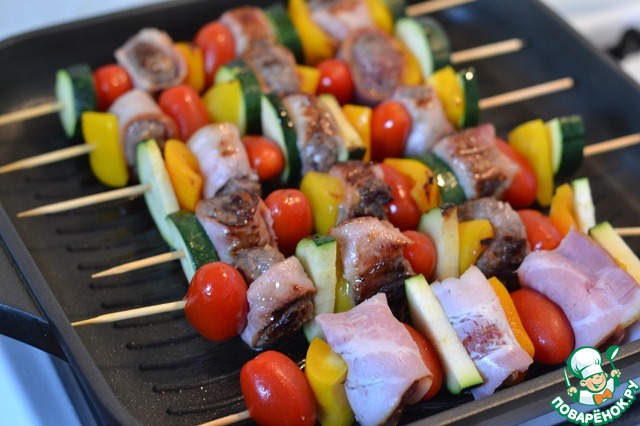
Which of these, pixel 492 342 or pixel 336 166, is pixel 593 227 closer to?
pixel 492 342

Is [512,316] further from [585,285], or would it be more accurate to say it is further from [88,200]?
[88,200]

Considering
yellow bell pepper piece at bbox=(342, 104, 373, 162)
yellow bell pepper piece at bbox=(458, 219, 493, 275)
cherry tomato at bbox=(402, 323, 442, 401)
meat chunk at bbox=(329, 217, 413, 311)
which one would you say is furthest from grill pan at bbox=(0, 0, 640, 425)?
yellow bell pepper piece at bbox=(342, 104, 373, 162)

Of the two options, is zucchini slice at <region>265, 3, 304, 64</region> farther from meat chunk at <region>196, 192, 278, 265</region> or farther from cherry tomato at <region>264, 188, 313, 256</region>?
meat chunk at <region>196, 192, 278, 265</region>

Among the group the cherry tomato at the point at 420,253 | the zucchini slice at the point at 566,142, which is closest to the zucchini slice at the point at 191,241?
the cherry tomato at the point at 420,253

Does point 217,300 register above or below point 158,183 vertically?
below

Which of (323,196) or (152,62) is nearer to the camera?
(323,196)

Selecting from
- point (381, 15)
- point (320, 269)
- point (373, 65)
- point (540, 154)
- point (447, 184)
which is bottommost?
point (540, 154)

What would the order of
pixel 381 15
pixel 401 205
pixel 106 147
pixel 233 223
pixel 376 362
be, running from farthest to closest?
pixel 381 15, pixel 106 147, pixel 401 205, pixel 233 223, pixel 376 362

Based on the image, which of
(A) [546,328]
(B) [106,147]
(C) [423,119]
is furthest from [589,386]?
(B) [106,147]
